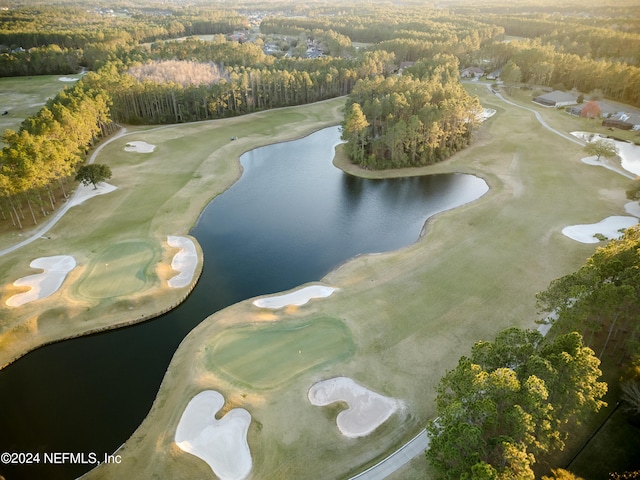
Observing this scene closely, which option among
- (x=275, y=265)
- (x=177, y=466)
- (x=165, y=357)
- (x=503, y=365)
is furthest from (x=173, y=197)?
(x=503, y=365)

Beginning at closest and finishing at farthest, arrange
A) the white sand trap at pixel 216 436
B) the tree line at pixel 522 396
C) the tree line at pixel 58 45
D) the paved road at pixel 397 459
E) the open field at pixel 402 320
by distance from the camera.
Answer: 1. the tree line at pixel 522 396
2. the paved road at pixel 397 459
3. the white sand trap at pixel 216 436
4. the open field at pixel 402 320
5. the tree line at pixel 58 45

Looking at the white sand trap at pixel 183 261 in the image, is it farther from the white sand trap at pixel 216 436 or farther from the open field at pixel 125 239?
the white sand trap at pixel 216 436

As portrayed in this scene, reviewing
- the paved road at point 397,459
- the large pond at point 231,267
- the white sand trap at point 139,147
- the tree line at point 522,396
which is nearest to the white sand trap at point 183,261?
the large pond at point 231,267

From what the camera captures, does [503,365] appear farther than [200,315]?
No

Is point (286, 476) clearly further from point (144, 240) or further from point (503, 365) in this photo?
point (144, 240)

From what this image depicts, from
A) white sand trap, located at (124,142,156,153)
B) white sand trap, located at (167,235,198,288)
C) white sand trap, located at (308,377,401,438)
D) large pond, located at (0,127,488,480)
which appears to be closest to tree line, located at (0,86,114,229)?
white sand trap, located at (124,142,156,153)

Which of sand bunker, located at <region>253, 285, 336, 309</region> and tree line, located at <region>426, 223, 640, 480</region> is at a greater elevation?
tree line, located at <region>426, 223, 640, 480</region>

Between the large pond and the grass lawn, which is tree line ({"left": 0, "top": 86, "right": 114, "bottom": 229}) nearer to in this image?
the grass lawn
